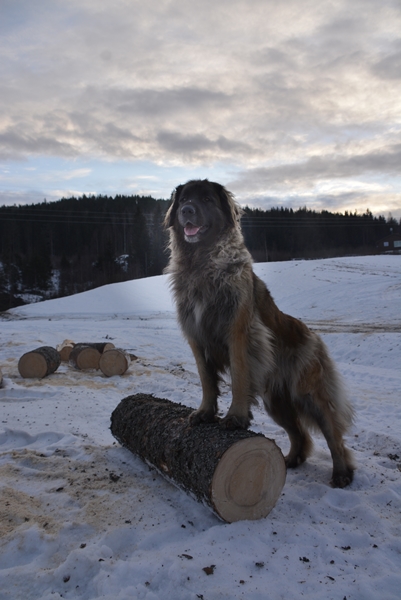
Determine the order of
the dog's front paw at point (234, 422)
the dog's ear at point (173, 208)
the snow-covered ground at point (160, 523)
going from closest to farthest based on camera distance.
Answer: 1. the snow-covered ground at point (160, 523)
2. the dog's front paw at point (234, 422)
3. the dog's ear at point (173, 208)

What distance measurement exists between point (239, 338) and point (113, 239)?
67.2m

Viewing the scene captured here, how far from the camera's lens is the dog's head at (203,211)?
12.6 ft

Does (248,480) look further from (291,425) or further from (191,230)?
(191,230)

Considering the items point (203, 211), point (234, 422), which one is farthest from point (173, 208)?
point (234, 422)

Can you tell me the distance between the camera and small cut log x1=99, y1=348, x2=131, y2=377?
8.70 metres

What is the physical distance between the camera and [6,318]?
22.1 meters

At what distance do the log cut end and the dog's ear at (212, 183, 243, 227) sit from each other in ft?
6.89

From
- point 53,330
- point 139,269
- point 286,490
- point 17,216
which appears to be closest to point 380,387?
point 286,490

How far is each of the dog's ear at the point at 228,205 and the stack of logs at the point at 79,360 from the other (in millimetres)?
5470

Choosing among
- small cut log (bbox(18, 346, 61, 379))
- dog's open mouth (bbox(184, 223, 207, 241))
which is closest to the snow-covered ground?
small cut log (bbox(18, 346, 61, 379))

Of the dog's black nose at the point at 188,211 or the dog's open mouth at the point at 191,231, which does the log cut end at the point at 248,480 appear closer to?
the dog's open mouth at the point at 191,231

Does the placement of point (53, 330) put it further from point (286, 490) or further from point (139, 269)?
point (139, 269)

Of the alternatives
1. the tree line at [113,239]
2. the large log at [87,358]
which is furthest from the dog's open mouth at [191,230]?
the tree line at [113,239]

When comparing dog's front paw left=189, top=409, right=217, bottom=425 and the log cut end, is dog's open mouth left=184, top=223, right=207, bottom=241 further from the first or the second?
the log cut end
